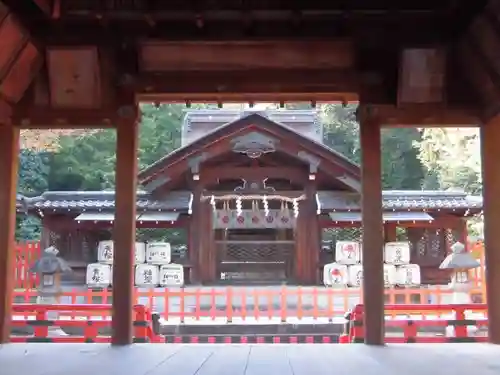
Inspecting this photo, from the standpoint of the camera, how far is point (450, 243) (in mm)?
12867

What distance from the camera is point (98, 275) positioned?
12.1 metres

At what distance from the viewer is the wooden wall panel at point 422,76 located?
4.55 m

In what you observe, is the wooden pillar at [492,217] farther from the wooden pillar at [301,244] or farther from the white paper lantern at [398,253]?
the wooden pillar at [301,244]

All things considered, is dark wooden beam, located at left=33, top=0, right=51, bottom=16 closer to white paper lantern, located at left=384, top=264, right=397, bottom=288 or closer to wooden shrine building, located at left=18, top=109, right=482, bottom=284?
wooden shrine building, located at left=18, top=109, right=482, bottom=284

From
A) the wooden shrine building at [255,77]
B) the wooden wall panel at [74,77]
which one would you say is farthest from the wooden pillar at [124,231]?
the wooden wall panel at [74,77]

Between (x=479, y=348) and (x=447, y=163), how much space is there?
574 inches

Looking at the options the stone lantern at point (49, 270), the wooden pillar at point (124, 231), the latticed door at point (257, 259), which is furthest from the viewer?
the latticed door at point (257, 259)

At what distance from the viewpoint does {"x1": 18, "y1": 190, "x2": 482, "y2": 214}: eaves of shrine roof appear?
12164mm

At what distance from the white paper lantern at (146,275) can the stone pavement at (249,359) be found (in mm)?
7695

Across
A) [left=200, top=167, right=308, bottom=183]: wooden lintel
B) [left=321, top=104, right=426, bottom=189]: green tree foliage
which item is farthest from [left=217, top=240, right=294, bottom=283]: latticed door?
[left=321, top=104, right=426, bottom=189]: green tree foliage

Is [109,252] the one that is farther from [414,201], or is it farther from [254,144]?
[414,201]

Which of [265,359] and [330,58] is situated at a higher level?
[330,58]

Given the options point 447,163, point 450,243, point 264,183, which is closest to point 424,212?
point 450,243

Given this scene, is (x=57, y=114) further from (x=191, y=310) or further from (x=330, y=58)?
(x=191, y=310)
